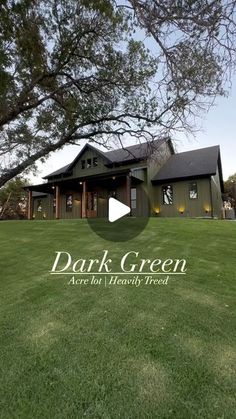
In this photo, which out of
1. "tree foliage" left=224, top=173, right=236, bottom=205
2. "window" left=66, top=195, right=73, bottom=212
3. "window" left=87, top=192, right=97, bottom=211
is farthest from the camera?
"tree foliage" left=224, top=173, right=236, bottom=205

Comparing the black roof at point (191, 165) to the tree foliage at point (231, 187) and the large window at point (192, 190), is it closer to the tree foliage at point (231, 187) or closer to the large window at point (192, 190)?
the large window at point (192, 190)

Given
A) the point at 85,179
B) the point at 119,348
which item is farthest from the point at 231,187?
the point at 119,348

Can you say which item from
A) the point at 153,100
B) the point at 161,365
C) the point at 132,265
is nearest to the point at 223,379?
the point at 161,365

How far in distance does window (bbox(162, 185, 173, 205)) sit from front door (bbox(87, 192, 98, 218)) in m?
5.14

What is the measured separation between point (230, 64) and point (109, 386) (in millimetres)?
4474

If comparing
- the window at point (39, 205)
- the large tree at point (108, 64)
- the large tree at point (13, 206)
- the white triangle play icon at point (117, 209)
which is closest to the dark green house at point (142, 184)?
the white triangle play icon at point (117, 209)

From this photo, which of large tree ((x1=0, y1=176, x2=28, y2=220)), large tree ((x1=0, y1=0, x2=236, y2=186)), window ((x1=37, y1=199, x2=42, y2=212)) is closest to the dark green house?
window ((x1=37, y1=199, x2=42, y2=212))

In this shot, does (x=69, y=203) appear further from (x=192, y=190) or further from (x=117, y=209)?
(x=192, y=190)

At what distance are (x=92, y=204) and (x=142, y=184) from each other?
4.32 metres

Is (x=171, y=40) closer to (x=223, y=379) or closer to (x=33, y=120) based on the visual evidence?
(x=223, y=379)

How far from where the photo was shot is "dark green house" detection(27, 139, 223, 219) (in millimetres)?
18672

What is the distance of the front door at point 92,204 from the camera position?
21.4 m

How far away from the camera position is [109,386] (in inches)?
102

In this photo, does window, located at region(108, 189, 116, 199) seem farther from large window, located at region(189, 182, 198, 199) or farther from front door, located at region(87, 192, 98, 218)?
large window, located at region(189, 182, 198, 199)
